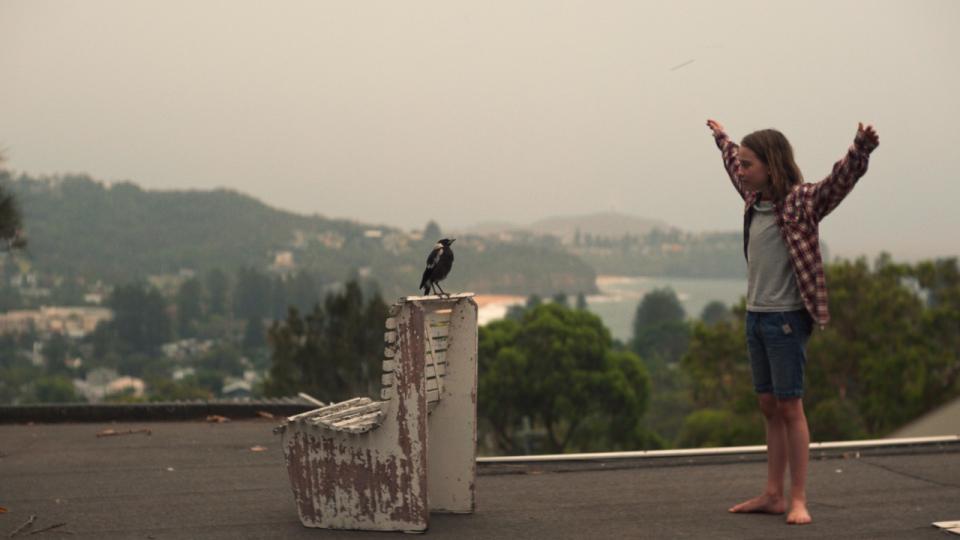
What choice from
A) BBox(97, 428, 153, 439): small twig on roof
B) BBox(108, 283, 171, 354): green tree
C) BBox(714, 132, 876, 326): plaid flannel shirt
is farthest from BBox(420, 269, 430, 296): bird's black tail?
BBox(108, 283, 171, 354): green tree

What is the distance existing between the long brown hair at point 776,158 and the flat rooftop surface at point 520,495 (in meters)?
1.43

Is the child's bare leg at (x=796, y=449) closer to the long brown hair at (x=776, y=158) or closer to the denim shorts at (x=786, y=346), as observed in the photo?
the denim shorts at (x=786, y=346)

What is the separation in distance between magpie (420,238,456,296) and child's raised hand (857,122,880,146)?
1.75 meters

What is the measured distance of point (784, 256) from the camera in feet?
16.4

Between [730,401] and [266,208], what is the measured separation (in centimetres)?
8599

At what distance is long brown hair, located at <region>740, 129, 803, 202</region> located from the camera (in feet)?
16.5

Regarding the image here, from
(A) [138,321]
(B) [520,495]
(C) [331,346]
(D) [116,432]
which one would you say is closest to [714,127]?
(B) [520,495]

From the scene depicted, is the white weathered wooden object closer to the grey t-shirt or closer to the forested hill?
the grey t-shirt

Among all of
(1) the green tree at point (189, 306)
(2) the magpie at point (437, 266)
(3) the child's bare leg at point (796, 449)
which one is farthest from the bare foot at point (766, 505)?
(1) the green tree at point (189, 306)

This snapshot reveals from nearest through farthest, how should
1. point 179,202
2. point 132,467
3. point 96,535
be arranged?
point 96,535 < point 132,467 < point 179,202

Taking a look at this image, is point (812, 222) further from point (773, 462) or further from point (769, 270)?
point (773, 462)

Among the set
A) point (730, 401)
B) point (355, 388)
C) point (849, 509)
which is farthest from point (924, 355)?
point (849, 509)

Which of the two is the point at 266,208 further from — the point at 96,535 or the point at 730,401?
the point at 96,535

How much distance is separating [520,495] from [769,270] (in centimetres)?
173
